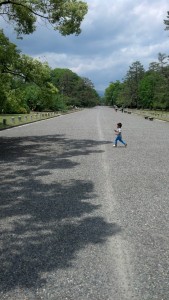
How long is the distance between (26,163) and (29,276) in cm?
811

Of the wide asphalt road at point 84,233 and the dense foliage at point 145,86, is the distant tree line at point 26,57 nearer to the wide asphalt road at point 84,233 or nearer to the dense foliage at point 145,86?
the wide asphalt road at point 84,233

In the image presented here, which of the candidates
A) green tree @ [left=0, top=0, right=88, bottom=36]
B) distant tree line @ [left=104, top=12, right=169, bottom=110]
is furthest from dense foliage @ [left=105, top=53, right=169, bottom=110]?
green tree @ [left=0, top=0, right=88, bottom=36]

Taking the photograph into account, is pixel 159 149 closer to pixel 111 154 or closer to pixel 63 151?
pixel 111 154

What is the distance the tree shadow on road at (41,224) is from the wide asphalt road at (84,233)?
12 millimetres

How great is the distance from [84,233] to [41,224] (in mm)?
798

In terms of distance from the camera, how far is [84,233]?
552cm

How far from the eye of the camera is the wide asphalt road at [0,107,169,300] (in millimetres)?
3982

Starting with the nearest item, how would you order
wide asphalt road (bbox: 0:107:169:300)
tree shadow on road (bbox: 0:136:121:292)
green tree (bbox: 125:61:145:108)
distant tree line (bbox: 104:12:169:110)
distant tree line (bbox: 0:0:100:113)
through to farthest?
wide asphalt road (bbox: 0:107:169:300) < tree shadow on road (bbox: 0:136:121:292) < distant tree line (bbox: 0:0:100:113) < distant tree line (bbox: 104:12:169:110) < green tree (bbox: 125:61:145:108)

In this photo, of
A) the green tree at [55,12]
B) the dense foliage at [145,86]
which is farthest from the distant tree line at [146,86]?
the green tree at [55,12]

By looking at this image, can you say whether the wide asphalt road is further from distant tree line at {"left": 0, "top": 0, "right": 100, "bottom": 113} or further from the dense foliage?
the dense foliage

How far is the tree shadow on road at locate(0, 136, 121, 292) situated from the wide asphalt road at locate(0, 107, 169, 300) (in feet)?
0.04

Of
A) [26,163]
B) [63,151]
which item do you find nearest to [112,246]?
[26,163]

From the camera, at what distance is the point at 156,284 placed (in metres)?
4.01

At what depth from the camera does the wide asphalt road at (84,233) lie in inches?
157
